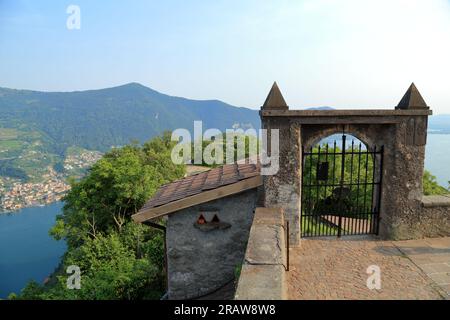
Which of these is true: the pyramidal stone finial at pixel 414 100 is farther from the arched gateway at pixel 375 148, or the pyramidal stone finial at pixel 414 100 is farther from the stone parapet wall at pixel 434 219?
the stone parapet wall at pixel 434 219

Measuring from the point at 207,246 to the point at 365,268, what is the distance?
285 cm

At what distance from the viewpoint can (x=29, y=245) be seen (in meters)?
53.7

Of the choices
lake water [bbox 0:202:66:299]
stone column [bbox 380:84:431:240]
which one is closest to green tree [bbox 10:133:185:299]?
stone column [bbox 380:84:431:240]

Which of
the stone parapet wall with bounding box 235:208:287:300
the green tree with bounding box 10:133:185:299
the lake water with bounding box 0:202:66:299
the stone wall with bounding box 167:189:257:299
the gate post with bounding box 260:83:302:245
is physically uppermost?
the gate post with bounding box 260:83:302:245

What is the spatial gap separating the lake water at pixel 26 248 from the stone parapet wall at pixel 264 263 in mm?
48037

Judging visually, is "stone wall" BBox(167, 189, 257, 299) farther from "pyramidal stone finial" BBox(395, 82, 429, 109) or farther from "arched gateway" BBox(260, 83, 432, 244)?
"pyramidal stone finial" BBox(395, 82, 429, 109)

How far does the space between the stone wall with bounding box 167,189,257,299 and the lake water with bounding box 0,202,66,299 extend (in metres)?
45.7

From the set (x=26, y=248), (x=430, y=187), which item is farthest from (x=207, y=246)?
(x=26, y=248)

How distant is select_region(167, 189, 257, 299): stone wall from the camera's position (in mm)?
5750

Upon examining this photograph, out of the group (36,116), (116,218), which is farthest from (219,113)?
(116,218)

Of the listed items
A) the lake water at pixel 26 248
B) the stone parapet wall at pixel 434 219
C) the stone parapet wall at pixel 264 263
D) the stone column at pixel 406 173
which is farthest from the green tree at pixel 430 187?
the lake water at pixel 26 248

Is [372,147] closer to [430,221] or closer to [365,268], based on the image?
[430,221]

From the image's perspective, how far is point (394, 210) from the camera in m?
5.57
